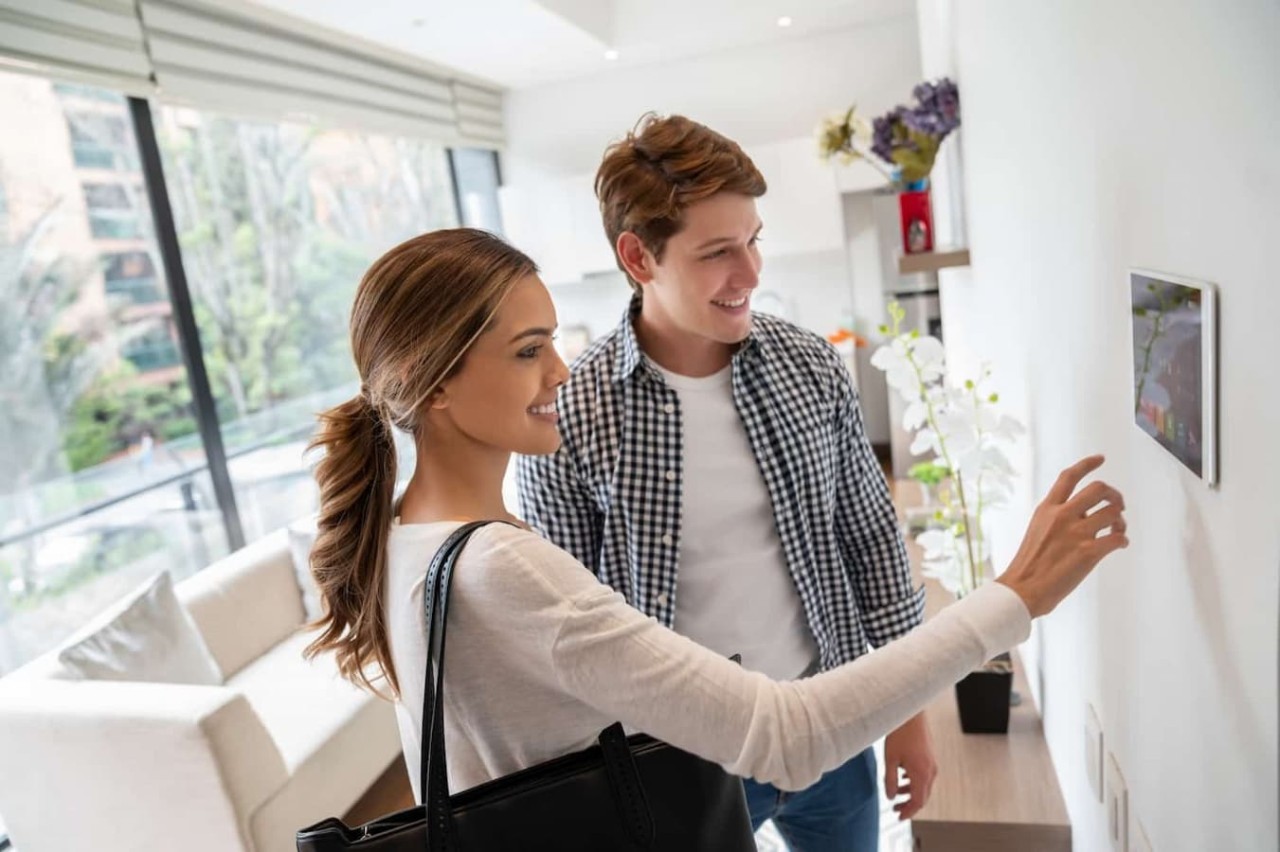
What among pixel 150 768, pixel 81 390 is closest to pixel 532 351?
pixel 150 768

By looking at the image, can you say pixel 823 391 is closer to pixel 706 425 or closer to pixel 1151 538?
pixel 706 425

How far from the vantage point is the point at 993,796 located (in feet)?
5.28

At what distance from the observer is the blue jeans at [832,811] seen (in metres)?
1.29

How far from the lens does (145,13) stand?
119 inches

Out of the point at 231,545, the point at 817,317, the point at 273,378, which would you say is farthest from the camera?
the point at 817,317

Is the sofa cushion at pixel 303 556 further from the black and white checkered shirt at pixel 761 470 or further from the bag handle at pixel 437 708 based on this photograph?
the bag handle at pixel 437 708

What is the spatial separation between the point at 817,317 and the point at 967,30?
366 cm

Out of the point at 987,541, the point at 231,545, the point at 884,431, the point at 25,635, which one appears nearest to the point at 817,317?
the point at 884,431

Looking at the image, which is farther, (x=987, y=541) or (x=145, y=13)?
(x=145, y=13)

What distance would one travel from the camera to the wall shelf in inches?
86.9

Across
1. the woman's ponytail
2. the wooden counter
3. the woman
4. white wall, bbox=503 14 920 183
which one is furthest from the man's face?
white wall, bbox=503 14 920 183

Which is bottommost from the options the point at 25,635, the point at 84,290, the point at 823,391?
the point at 25,635

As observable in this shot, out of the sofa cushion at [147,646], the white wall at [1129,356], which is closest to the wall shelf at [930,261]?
the white wall at [1129,356]

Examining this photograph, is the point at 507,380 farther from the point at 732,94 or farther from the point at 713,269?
the point at 732,94
